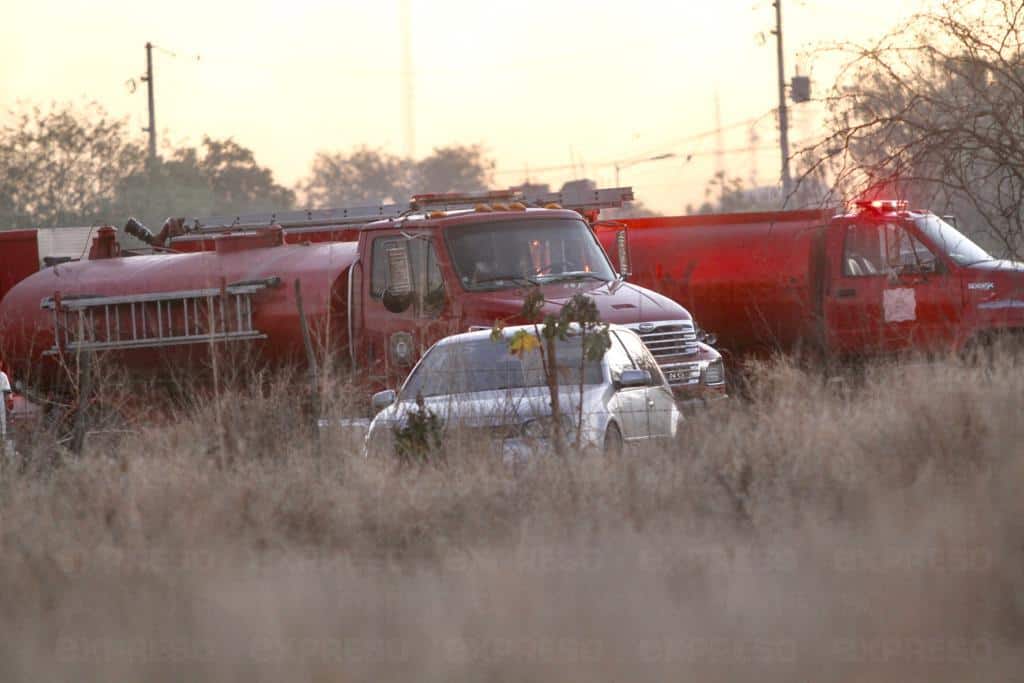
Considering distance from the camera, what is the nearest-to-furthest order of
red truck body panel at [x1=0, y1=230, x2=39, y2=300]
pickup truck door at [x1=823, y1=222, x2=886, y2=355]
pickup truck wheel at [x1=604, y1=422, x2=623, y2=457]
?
pickup truck wheel at [x1=604, y1=422, x2=623, y2=457] → pickup truck door at [x1=823, y1=222, x2=886, y2=355] → red truck body panel at [x1=0, y1=230, x2=39, y2=300]

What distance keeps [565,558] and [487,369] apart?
516 cm

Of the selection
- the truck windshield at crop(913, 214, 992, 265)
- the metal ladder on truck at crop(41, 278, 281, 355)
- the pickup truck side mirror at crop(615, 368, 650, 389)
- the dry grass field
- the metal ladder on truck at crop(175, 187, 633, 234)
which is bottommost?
the dry grass field

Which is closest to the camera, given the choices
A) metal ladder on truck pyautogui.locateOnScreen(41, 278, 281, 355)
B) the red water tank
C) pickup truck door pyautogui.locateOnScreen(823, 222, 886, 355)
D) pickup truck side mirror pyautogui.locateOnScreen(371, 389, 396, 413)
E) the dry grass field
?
the dry grass field

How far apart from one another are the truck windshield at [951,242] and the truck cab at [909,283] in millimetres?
12

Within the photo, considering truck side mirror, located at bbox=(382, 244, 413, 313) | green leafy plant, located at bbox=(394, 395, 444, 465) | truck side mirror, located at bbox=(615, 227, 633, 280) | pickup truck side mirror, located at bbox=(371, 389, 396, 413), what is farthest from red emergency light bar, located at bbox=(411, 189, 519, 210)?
green leafy plant, located at bbox=(394, 395, 444, 465)

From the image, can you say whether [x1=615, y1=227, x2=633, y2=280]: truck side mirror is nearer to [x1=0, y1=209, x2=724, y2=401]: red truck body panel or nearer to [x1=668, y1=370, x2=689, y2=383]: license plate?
[x1=0, y1=209, x2=724, y2=401]: red truck body panel

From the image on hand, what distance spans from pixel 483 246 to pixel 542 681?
1077 centimetres

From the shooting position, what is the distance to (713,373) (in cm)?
1719

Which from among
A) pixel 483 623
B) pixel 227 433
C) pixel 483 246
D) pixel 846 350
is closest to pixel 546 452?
pixel 227 433

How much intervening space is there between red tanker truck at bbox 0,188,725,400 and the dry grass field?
6516mm

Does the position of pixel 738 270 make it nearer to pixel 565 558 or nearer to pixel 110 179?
Result: pixel 565 558

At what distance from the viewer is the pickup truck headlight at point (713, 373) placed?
16.9m

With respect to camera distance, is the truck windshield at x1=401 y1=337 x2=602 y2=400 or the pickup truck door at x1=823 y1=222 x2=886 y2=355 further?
the pickup truck door at x1=823 y1=222 x2=886 y2=355

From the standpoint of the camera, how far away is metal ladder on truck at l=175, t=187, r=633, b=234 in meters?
20.0
